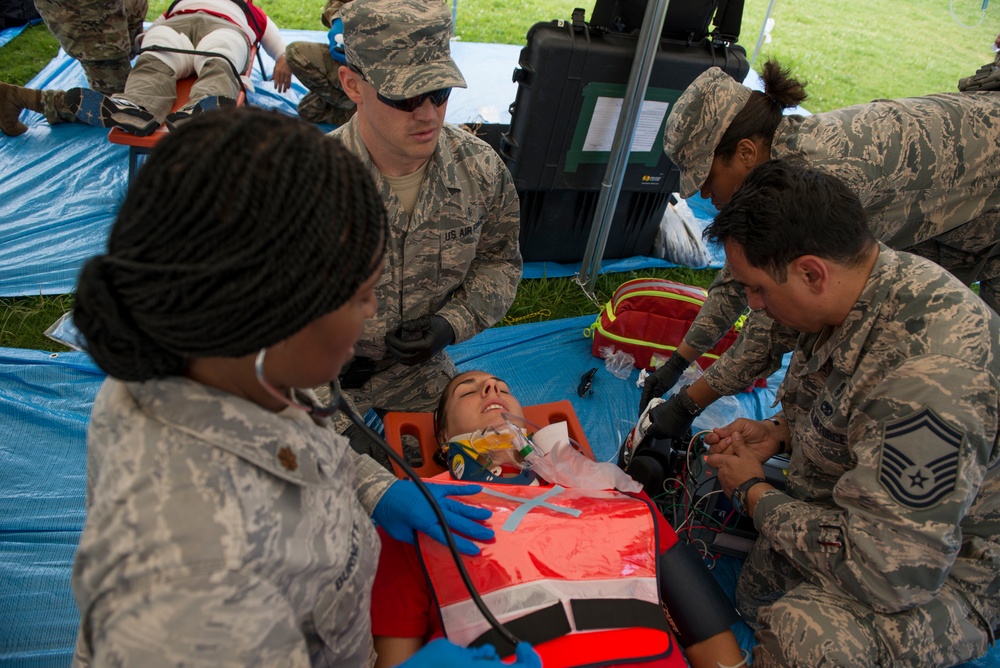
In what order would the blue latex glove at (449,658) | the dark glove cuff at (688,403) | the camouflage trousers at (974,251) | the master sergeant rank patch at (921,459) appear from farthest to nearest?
1. the camouflage trousers at (974,251)
2. the dark glove cuff at (688,403)
3. the master sergeant rank patch at (921,459)
4. the blue latex glove at (449,658)

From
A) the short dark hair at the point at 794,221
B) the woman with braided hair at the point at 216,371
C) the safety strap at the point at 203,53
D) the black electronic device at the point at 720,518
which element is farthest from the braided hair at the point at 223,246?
the safety strap at the point at 203,53

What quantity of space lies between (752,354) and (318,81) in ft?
13.7

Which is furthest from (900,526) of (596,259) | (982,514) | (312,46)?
(312,46)

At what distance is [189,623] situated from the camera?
Answer: 0.79 m

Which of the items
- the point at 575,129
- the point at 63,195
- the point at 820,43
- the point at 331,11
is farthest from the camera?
the point at 820,43

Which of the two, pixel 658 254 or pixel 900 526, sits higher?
pixel 900 526

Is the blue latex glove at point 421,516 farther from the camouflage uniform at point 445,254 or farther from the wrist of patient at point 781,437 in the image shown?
the wrist of patient at point 781,437

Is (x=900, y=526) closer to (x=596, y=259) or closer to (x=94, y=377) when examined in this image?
(x=596, y=259)

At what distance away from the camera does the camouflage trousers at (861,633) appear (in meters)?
1.81

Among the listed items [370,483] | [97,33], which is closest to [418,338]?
[370,483]

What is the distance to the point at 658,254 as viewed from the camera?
480 centimetres

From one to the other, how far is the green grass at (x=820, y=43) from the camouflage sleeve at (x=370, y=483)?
2.49m

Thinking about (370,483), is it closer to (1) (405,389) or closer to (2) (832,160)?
(1) (405,389)

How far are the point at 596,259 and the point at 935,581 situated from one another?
9.23 feet
